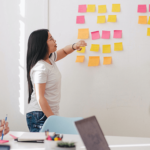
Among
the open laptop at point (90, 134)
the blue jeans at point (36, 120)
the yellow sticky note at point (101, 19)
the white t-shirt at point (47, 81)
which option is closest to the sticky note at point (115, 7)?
the yellow sticky note at point (101, 19)

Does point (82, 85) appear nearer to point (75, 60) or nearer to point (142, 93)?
point (75, 60)

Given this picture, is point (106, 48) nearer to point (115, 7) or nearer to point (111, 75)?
point (111, 75)

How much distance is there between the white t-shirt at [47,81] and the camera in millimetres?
1881

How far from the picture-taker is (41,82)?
1.86 m

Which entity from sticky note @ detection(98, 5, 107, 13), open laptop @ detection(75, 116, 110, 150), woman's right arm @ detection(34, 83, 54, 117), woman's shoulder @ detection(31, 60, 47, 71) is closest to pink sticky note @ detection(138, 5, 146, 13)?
sticky note @ detection(98, 5, 107, 13)

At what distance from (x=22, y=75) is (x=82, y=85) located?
2.33ft

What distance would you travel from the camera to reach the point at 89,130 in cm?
98

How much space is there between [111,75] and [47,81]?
0.78 meters

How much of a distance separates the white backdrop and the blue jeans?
1.92ft

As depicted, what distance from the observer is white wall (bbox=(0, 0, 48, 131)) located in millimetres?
2492

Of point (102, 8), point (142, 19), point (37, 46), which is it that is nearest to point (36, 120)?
point (37, 46)

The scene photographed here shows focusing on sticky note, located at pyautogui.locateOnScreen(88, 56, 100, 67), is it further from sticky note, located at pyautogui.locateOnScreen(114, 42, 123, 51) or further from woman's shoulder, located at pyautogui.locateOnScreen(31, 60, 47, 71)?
woman's shoulder, located at pyautogui.locateOnScreen(31, 60, 47, 71)

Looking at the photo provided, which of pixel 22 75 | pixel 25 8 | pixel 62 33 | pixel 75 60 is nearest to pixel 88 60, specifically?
pixel 75 60

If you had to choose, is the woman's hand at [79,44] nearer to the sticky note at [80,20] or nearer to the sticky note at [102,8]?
the sticky note at [80,20]
